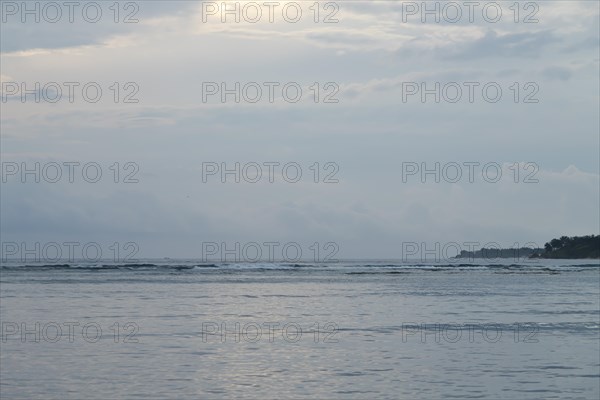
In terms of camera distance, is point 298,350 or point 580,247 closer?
point 298,350

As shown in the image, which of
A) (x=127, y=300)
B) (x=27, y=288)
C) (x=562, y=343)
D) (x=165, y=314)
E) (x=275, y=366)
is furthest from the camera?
(x=27, y=288)

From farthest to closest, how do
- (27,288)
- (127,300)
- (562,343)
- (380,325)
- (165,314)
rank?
1. (27,288)
2. (127,300)
3. (165,314)
4. (380,325)
5. (562,343)

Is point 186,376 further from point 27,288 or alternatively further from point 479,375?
point 27,288

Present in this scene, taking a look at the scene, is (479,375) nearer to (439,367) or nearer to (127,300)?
(439,367)

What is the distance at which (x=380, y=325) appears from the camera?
25.7m

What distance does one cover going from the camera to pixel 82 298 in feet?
123

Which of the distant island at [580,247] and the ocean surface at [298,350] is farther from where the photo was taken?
the distant island at [580,247]

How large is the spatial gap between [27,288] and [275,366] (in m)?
32.1

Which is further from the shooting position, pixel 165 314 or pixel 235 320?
pixel 165 314

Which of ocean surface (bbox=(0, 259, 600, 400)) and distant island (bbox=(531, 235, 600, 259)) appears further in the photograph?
distant island (bbox=(531, 235, 600, 259))

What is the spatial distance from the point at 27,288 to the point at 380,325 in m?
27.1

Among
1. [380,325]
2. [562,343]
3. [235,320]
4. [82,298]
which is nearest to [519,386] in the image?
[562,343]

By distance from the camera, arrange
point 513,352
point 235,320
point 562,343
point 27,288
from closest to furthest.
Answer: point 513,352 → point 562,343 → point 235,320 → point 27,288

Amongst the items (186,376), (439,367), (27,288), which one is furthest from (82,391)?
(27,288)
